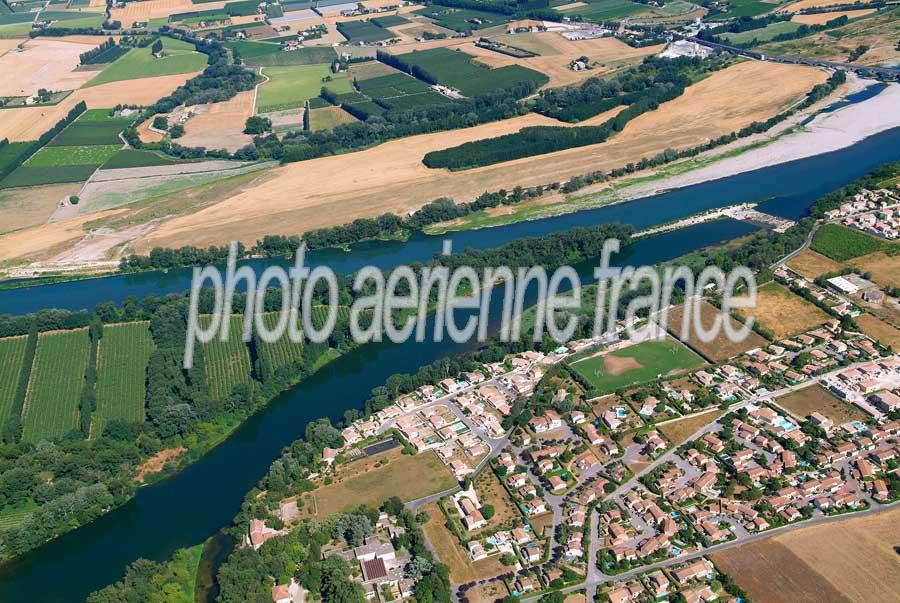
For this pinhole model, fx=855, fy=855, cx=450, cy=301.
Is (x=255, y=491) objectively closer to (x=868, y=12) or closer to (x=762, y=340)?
(x=762, y=340)

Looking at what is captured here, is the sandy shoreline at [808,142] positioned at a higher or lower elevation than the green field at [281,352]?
lower

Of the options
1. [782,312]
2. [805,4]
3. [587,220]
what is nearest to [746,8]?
[805,4]

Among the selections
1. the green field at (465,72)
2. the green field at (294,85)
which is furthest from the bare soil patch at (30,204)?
the green field at (465,72)

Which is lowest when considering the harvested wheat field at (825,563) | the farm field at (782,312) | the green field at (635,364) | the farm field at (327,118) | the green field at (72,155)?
the green field at (635,364)

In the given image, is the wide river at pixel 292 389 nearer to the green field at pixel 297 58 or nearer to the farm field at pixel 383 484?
the farm field at pixel 383 484

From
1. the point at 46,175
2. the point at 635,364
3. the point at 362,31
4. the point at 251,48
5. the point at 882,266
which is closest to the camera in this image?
the point at 635,364

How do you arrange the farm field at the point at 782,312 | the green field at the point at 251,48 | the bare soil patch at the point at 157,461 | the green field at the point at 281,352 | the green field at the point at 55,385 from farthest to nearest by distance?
the green field at the point at 251,48 < the green field at the point at 281,352 < the farm field at the point at 782,312 < the green field at the point at 55,385 < the bare soil patch at the point at 157,461

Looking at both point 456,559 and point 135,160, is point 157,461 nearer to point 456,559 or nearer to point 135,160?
point 456,559
